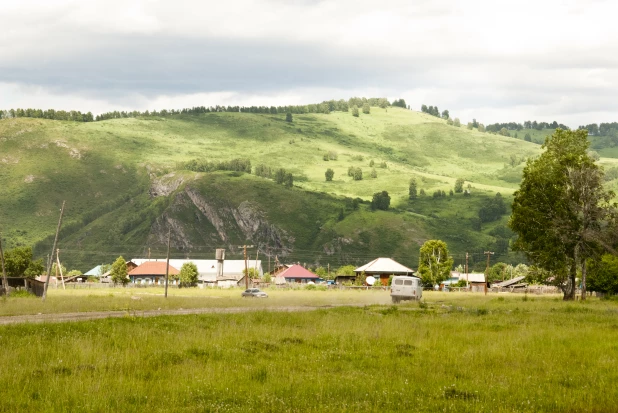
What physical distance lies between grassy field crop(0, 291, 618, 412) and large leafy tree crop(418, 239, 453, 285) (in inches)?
4707

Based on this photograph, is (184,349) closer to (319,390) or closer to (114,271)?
(319,390)

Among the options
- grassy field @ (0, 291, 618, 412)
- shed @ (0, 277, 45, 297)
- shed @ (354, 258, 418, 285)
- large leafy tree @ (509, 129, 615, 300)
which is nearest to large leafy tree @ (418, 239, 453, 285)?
shed @ (354, 258, 418, 285)

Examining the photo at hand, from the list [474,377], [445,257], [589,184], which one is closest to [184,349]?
[474,377]

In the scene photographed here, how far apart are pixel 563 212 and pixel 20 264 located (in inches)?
3164

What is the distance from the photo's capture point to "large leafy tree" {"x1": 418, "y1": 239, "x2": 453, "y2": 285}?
151750mm

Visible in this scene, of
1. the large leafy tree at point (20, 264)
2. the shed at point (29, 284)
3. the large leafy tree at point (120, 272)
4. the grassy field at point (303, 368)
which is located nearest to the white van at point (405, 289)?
the grassy field at point (303, 368)

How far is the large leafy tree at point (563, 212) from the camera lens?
2501 inches

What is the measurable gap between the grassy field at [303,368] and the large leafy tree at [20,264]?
3195 inches

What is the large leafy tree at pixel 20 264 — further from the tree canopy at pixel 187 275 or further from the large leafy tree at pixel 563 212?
the large leafy tree at pixel 563 212

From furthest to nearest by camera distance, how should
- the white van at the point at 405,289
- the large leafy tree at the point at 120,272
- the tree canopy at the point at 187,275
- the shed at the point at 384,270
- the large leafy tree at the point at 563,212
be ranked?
the shed at the point at 384,270, the large leafy tree at the point at 120,272, the tree canopy at the point at 187,275, the white van at the point at 405,289, the large leafy tree at the point at 563,212

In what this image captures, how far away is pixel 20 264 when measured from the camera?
109 meters

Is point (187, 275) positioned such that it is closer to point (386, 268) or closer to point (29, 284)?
point (386, 268)

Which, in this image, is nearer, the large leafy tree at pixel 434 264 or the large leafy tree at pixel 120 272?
the large leafy tree at pixel 434 264

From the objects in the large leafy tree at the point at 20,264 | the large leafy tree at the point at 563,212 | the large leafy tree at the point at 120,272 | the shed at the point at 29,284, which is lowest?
the large leafy tree at the point at 120,272
